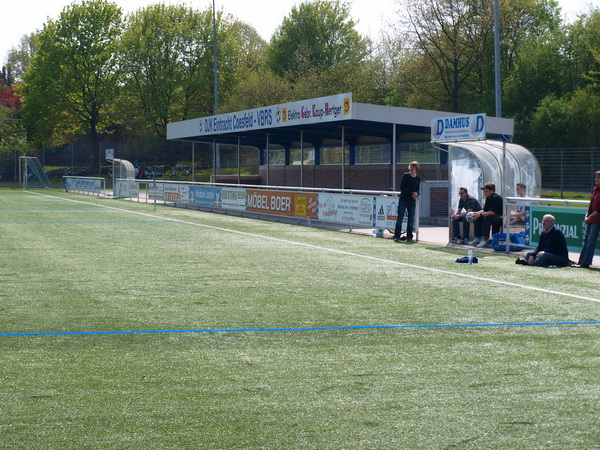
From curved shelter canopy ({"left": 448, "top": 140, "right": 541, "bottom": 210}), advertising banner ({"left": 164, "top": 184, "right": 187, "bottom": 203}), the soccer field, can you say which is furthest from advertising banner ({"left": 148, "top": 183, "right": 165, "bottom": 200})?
the soccer field

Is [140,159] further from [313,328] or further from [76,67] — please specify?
[313,328]

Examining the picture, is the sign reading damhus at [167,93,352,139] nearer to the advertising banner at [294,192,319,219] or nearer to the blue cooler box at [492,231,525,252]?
the advertising banner at [294,192,319,219]

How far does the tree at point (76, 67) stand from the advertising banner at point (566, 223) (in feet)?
180

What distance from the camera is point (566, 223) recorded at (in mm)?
13898

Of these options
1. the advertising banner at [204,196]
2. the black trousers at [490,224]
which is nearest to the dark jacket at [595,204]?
the black trousers at [490,224]

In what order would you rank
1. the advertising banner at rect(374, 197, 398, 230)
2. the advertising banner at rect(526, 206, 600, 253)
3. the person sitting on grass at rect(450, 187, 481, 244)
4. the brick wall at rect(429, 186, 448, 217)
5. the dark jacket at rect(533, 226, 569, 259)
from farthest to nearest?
1. the brick wall at rect(429, 186, 448, 217)
2. the advertising banner at rect(374, 197, 398, 230)
3. the person sitting on grass at rect(450, 187, 481, 244)
4. the advertising banner at rect(526, 206, 600, 253)
5. the dark jacket at rect(533, 226, 569, 259)

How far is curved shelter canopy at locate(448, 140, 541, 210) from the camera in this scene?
17.6m

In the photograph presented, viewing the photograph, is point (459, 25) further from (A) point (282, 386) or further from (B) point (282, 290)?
(A) point (282, 386)

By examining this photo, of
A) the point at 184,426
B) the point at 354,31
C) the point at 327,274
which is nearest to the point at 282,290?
the point at 327,274

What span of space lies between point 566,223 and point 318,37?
62130 millimetres

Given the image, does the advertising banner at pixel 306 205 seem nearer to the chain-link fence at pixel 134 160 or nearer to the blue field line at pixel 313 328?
the blue field line at pixel 313 328

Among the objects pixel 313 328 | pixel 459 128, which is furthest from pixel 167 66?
pixel 313 328

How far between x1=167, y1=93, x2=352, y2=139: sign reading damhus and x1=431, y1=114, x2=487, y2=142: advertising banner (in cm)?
647

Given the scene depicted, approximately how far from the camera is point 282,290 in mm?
9945
